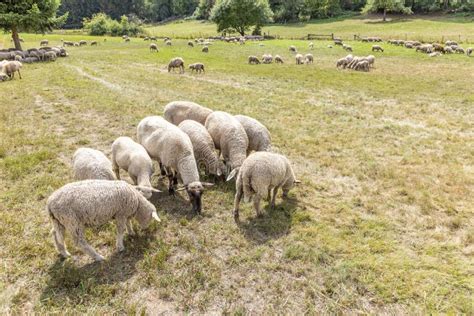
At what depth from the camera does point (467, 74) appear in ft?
79.7

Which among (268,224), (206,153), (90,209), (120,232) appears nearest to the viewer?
(90,209)

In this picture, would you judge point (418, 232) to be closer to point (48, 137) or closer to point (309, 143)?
point (309, 143)

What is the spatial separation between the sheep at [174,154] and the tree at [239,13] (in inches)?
2500

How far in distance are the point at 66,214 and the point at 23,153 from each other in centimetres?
647

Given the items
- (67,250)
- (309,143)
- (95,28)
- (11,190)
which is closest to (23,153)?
(11,190)

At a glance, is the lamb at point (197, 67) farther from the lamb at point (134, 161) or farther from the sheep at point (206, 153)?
the lamb at point (134, 161)

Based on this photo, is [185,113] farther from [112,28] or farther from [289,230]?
[112,28]

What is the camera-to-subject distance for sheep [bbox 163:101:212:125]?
10.3 metres

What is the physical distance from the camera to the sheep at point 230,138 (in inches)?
331

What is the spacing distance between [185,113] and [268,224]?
17.5ft

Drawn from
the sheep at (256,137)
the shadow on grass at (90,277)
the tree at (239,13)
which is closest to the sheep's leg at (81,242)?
the shadow on grass at (90,277)

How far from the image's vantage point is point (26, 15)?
34.1 metres

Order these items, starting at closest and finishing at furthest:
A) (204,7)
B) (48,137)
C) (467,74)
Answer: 1. (48,137)
2. (467,74)
3. (204,7)

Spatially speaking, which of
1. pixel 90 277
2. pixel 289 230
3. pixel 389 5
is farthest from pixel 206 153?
pixel 389 5
